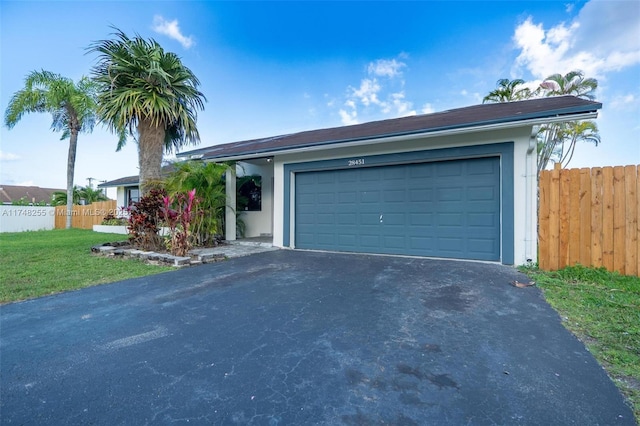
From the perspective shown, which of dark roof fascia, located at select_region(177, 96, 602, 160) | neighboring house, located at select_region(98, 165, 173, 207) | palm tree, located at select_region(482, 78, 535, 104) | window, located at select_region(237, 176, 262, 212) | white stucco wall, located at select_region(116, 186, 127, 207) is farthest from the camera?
white stucco wall, located at select_region(116, 186, 127, 207)

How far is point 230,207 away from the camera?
394 inches

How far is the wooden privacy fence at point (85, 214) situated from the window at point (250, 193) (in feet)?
40.2

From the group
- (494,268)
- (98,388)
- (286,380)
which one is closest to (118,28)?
(98,388)

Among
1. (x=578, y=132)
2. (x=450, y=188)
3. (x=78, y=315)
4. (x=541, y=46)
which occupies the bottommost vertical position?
(x=78, y=315)

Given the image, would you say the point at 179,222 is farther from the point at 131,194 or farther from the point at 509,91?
the point at 509,91

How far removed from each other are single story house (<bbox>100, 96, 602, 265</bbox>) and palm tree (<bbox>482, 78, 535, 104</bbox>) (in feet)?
33.4

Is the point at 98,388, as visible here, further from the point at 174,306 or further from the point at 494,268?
the point at 494,268

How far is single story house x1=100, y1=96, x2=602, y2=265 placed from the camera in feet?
19.9

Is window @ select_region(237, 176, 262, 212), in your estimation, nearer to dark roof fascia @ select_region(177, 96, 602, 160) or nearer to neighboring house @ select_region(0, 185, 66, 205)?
dark roof fascia @ select_region(177, 96, 602, 160)

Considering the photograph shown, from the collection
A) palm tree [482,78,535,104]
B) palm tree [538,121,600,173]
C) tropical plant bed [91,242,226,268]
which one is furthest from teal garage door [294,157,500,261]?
palm tree [538,121,600,173]

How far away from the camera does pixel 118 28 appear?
8219mm

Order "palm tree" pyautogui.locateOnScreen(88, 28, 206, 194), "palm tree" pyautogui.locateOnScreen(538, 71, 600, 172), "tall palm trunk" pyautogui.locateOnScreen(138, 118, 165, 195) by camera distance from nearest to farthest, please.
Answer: "palm tree" pyautogui.locateOnScreen(88, 28, 206, 194)
"tall palm trunk" pyautogui.locateOnScreen(138, 118, 165, 195)
"palm tree" pyautogui.locateOnScreen(538, 71, 600, 172)

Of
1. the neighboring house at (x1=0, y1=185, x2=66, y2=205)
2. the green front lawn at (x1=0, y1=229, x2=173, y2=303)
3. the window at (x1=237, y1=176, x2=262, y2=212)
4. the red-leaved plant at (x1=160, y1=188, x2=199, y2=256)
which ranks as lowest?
the green front lawn at (x1=0, y1=229, x2=173, y2=303)

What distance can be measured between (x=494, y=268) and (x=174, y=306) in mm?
5756
